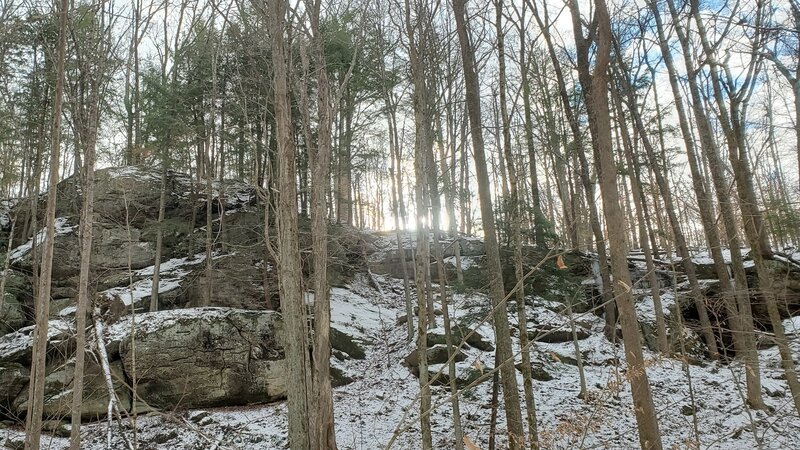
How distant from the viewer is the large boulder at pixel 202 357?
9.98 m

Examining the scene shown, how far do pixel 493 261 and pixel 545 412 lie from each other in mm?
4160

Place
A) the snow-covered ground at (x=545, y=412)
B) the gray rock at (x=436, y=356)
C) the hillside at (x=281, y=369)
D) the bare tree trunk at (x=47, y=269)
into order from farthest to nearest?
the gray rock at (x=436, y=356)
the hillside at (x=281, y=369)
the snow-covered ground at (x=545, y=412)
the bare tree trunk at (x=47, y=269)

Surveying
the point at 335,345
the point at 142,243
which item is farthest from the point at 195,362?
the point at 142,243

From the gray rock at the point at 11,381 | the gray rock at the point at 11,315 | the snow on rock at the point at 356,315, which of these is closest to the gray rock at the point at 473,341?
the snow on rock at the point at 356,315

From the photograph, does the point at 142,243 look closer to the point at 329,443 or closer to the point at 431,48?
the point at 431,48

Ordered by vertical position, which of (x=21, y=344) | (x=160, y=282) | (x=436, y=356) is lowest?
(x=436, y=356)

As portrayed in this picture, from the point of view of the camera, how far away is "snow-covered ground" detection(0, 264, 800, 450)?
812 cm

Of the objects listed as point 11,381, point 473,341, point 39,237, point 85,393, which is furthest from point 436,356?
point 39,237

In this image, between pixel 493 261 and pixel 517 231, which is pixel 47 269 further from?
pixel 517 231

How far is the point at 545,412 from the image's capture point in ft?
30.7

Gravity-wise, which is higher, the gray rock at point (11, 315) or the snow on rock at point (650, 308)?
the gray rock at point (11, 315)

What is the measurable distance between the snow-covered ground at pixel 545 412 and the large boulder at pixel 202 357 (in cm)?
48

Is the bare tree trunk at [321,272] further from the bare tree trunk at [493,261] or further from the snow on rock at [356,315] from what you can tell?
the snow on rock at [356,315]

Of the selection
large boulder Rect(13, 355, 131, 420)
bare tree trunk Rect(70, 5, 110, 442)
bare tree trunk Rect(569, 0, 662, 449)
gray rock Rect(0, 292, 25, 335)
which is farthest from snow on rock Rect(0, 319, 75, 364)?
bare tree trunk Rect(569, 0, 662, 449)
